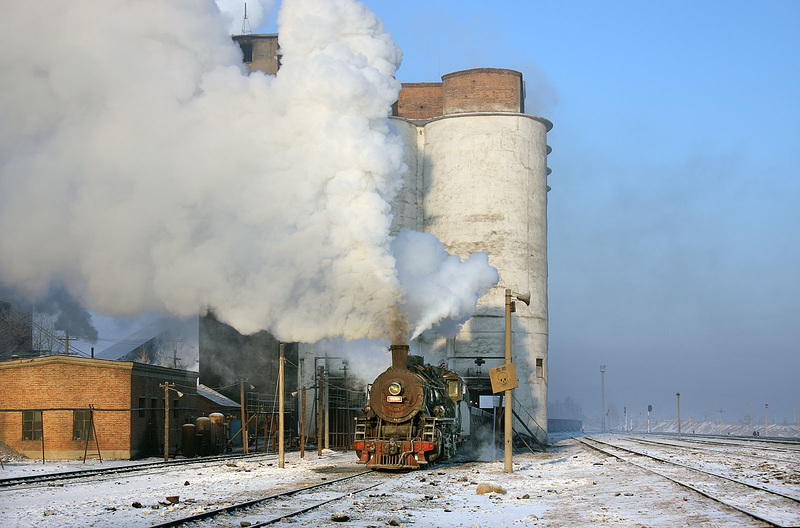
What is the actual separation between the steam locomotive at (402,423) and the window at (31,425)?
1488 cm

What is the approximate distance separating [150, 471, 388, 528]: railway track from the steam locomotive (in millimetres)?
2309

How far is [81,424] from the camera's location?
29953mm

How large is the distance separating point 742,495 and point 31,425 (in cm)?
2629

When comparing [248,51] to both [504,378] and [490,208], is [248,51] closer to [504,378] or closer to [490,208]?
[490,208]

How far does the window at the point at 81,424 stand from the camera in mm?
29750

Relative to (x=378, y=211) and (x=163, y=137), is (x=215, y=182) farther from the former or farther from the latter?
(x=378, y=211)

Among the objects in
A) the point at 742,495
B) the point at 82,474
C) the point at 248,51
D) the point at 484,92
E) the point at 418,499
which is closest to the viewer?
the point at 742,495

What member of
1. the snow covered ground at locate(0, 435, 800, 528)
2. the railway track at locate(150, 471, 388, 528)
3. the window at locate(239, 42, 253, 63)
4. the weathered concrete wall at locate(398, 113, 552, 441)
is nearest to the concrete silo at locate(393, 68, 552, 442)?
the weathered concrete wall at locate(398, 113, 552, 441)

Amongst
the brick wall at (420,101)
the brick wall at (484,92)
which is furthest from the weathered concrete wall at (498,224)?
the brick wall at (420,101)

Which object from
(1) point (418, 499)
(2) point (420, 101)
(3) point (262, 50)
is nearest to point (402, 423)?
(1) point (418, 499)

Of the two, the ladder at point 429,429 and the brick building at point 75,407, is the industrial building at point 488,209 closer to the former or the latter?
the brick building at point 75,407

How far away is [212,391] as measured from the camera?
4738cm

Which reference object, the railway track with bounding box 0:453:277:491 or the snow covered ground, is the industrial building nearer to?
the railway track with bounding box 0:453:277:491

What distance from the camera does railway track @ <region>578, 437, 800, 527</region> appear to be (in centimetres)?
1225
